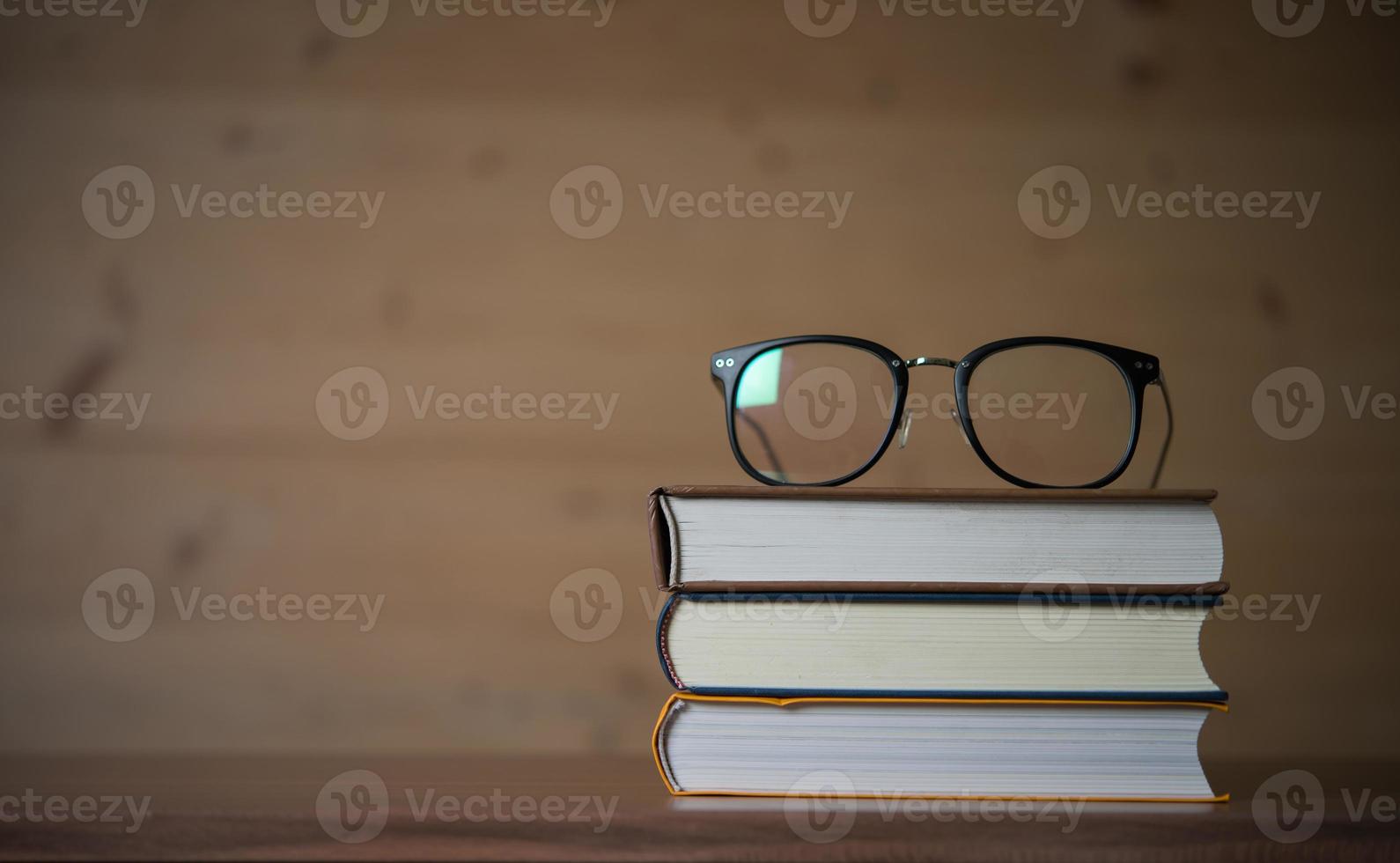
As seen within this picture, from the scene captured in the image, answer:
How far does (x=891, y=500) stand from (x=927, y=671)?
0.11 metres

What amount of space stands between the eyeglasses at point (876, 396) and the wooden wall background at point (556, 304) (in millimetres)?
167

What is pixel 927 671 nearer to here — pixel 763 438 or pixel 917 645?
pixel 917 645

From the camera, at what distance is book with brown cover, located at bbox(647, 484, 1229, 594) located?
0.57 meters

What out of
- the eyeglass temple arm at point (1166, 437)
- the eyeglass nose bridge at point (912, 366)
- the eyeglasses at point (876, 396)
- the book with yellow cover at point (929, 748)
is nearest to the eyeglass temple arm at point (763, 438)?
the eyeglasses at point (876, 396)

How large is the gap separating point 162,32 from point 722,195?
0.61 metres

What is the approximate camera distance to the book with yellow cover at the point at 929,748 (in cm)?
57

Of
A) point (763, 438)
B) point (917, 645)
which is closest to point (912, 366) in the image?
point (763, 438)

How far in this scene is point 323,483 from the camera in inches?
36.2

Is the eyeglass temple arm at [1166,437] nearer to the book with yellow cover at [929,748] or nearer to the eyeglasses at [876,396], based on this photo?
the eyeglasses at [876,396]

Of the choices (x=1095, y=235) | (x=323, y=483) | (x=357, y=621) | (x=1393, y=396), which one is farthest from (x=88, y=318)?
(x=1393, y=396)

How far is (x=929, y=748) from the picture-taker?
0.57m

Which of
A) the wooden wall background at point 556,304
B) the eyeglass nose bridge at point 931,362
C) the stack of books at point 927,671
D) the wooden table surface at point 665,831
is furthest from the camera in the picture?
the wooden wall background at point 556,304

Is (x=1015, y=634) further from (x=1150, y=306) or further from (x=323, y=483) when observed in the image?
(x=323, y=483)

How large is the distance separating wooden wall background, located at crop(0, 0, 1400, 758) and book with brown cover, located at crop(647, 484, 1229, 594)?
334mm
